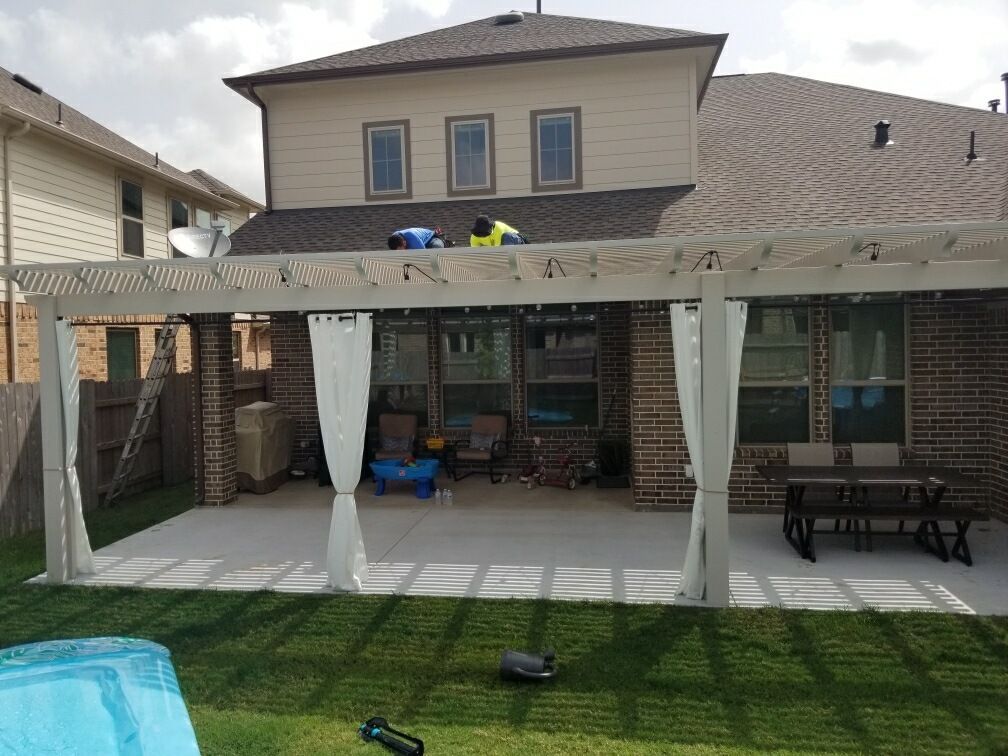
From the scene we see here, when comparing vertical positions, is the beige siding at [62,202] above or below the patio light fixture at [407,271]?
above

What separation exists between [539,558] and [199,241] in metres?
4.69

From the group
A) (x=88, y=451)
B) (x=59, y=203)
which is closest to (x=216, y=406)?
(x=88, y=451)

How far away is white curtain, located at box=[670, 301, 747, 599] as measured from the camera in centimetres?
534

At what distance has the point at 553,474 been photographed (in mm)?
9812

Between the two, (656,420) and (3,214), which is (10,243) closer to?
(3,214)

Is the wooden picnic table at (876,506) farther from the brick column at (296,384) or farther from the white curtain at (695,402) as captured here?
the brick column at (296,384)

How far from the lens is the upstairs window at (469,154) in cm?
988

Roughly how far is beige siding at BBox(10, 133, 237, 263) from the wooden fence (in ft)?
10.8

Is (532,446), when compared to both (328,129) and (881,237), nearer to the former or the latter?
(328,129)

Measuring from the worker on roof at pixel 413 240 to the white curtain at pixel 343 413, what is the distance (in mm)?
667

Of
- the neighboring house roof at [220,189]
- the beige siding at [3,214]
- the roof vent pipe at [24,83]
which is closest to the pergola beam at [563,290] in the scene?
the beige siding at [3,214]

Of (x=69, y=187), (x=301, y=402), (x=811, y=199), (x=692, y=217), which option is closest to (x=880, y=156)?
(x=811, y=199)

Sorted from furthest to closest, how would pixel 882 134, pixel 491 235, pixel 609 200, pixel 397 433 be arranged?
pixel 397 433 → pixel 882 134 → pixel 609 200 → pixel 491 235

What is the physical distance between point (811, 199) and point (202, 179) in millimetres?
15750
